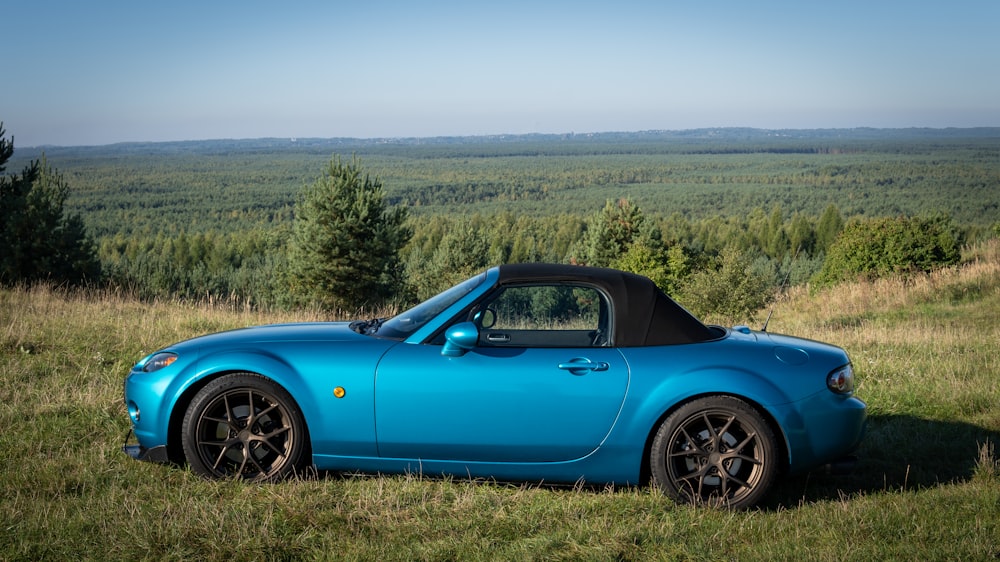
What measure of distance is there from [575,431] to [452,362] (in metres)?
0.79

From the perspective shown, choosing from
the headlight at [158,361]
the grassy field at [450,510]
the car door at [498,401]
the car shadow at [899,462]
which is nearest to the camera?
the grassy field at [450,510]

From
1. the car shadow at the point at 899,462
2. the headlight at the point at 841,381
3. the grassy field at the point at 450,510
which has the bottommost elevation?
the car shadow at the point at 899,462

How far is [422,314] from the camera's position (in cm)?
500

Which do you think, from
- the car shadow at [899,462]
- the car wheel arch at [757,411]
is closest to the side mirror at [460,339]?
the car wheel arch at [757,411]

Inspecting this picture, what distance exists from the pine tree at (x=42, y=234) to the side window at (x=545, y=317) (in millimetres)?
29716

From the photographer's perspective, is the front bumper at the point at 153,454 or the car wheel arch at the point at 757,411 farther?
the front bumper at the point at 153,454

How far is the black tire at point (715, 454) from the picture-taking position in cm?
447

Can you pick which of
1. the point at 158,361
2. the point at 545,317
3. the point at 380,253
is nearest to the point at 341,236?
the point at 380,253

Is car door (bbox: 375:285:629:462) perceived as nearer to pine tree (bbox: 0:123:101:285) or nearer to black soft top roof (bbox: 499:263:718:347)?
black soft top roof (bbox: 499:263:718:347)

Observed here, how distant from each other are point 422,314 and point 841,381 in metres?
2.51

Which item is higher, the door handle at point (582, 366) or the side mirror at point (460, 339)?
the side mirror at point (460, 339)

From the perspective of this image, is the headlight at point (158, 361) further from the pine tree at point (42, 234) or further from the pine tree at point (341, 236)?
the pine tree at point (341, 236)

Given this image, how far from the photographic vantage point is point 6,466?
4.95 m

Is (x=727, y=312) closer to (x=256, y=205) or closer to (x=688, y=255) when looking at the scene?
(x=688, y=255)
